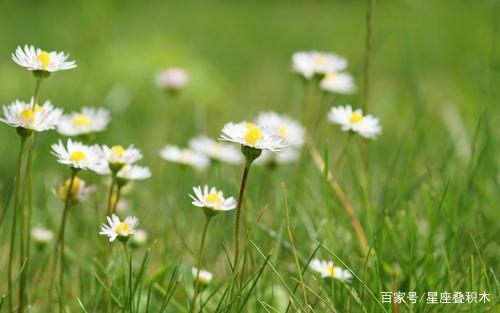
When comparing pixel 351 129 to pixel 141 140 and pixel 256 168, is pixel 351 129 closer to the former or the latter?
pixel 256 168

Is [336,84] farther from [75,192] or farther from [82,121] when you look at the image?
[75,192]

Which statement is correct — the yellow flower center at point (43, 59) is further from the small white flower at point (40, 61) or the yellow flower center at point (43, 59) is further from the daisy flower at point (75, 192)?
the daisy flower at point (75, 192)

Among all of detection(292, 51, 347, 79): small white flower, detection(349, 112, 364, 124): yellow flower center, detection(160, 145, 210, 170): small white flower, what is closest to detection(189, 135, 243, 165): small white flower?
detection(160, 145, 210, 170): small white flower

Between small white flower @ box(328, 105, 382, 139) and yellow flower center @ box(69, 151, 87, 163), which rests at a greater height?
small white flower @ box(328, 105, 382, 139)

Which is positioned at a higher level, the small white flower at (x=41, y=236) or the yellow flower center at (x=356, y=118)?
the yellow flower center at (x=356, y=118)

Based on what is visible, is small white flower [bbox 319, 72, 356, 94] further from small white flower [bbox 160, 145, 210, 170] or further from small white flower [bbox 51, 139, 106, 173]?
small white flower [bbox 51, 139, 106, 173]

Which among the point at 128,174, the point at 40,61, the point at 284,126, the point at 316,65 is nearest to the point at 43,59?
the point at 40,61

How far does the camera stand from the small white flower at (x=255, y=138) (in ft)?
3.56

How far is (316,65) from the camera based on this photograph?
1655mm

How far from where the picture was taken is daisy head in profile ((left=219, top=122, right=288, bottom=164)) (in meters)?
1.09

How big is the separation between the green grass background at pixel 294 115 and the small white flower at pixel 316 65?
0.72ft

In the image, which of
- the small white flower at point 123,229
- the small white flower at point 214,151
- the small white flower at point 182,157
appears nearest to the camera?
the small white flower at point 123,229

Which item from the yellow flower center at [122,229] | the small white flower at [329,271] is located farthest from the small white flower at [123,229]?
the small white flower at [329,271]

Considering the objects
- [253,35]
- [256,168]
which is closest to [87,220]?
[256,168]
